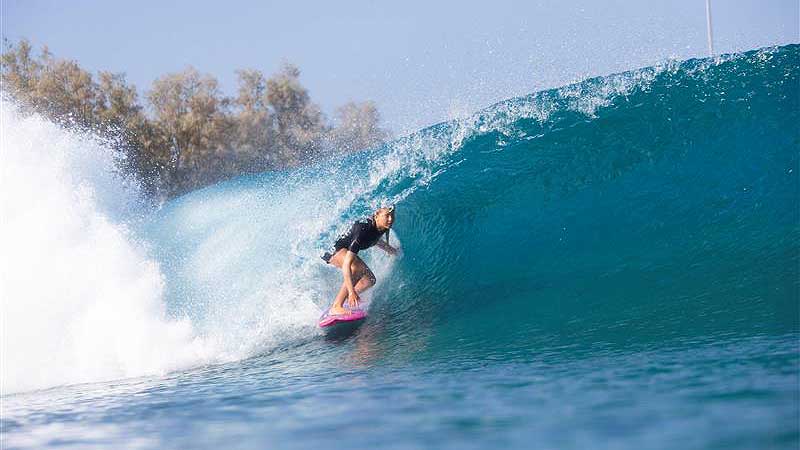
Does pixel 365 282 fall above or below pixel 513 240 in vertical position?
below

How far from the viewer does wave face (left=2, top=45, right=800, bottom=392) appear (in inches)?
248

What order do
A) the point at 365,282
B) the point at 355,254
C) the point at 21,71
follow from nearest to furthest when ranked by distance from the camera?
1. the point at 355,254
2. the point at 365,282
3. the point at 21,71

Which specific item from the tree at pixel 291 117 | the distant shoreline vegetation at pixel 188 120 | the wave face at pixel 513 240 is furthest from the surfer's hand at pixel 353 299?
the tree at pixel 291 117

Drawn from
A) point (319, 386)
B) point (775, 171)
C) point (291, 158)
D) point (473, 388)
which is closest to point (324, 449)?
point (473, 388)

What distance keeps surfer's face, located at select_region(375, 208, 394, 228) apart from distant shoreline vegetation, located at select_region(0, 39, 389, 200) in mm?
22712

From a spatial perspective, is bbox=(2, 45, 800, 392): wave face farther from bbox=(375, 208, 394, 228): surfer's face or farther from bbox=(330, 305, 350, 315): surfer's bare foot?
bbox=(375, 208, 394, 228): surfer's face

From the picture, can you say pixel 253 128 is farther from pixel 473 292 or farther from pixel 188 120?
pixel 473 292

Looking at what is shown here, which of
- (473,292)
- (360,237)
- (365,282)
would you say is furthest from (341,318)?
(473,292)

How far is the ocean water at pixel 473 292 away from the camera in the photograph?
124 inches

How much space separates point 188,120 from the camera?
1522 inches

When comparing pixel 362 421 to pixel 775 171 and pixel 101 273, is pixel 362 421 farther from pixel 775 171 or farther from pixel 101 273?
pixel 775 171

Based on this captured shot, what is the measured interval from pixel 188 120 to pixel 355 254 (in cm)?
3330

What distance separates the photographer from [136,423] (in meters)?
3.56

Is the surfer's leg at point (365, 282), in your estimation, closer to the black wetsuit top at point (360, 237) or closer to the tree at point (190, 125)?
the black wetsuit top at point (360, 237)
